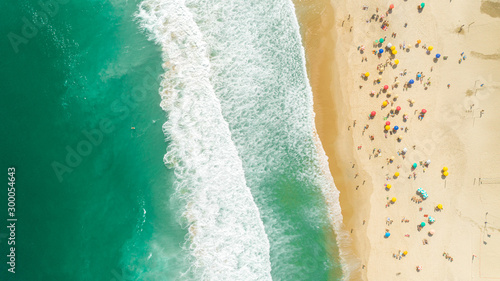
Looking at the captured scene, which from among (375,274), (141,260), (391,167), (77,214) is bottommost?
(375,274)

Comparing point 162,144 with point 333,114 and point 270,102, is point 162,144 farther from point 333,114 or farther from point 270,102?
point 333,114

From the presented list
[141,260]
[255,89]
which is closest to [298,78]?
[255,89]

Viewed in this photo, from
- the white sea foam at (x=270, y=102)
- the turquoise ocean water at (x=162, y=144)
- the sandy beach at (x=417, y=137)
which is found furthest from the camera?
the sandy beach at (x=417, y=137)

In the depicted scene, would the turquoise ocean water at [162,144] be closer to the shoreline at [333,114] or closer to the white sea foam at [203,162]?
the white sea foam at [203,162]

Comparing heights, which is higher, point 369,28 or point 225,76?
point 369,28

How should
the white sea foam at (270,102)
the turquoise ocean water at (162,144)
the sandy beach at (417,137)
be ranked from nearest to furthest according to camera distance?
the turquoise ocean water at (162,144)
the white sea foam at (270,102)
the sandy beach at (417,137)

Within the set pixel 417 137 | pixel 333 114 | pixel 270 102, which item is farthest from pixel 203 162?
pixel 417 137

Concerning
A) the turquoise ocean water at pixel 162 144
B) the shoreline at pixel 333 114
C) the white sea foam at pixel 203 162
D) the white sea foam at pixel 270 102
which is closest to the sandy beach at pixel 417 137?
the shoreline at pixel 333 114

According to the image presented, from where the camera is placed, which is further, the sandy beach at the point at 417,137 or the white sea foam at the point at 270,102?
the sandy beach at the point at 417,137

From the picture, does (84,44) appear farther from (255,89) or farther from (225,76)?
(255,89)
